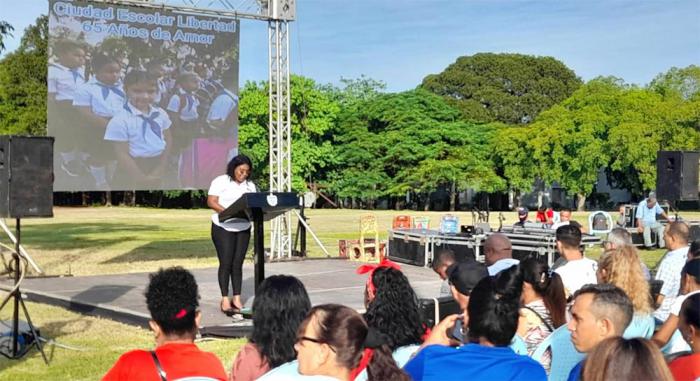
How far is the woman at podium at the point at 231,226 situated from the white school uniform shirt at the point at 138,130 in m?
6.39

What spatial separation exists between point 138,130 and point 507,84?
5554 centimetres

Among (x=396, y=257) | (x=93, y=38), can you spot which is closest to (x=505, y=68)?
(x=396, y=257)

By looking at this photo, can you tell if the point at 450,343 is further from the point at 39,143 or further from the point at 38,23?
the point at 38,23

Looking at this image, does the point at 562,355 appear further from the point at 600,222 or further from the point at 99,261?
the point at 600,222

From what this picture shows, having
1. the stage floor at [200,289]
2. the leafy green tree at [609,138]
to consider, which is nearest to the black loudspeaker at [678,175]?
the stage floor at [200,289]

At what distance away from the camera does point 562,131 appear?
2258 inches

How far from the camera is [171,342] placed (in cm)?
328

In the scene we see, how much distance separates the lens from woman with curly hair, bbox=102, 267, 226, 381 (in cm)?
304

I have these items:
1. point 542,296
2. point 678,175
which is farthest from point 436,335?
point 678,175

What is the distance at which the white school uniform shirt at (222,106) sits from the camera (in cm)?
1580

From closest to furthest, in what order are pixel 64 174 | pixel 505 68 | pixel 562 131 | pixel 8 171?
pixel 8 171 → pixel 64 174 → pixel 562 131 → pixel 505 68

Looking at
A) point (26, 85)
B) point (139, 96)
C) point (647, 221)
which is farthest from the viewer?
point (26, 85)

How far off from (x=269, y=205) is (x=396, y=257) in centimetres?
1141

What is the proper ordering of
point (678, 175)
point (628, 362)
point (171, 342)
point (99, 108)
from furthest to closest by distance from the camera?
point (99, 108) → point (678, 175) → point (171, 342) → point (628, 362)
